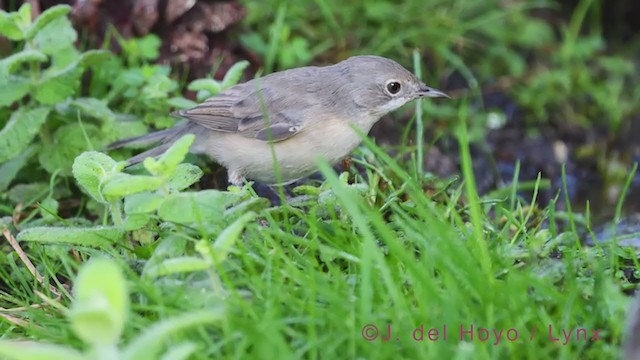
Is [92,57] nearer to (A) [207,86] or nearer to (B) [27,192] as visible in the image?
(A) [207,86]

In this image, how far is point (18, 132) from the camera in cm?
466

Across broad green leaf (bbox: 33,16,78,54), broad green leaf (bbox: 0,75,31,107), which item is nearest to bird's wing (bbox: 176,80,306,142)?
broad green leaf (bbox: 33,16,78,54)

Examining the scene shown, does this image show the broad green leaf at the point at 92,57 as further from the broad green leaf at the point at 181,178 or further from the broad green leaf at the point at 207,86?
the broad green leaf at the point at 181,178

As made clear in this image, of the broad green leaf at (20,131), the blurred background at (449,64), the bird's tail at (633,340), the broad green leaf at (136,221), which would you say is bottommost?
the blurred background at (449,64)

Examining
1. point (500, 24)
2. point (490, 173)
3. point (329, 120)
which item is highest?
point (329, 120)

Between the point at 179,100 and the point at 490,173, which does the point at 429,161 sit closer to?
the point at 490,173

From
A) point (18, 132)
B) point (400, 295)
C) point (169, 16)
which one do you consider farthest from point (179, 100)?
point (400, 295)

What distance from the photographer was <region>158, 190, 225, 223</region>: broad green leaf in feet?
11.2

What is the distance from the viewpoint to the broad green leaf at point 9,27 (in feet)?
15.0

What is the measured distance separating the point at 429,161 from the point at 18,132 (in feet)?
8.36

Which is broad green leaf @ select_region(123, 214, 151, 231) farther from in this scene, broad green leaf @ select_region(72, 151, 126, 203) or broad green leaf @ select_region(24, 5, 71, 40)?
broad green leaf @ select_region(24, 5, 71, 40)

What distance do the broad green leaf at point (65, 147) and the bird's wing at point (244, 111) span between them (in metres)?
0.50

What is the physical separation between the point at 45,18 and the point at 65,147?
69 centimetres

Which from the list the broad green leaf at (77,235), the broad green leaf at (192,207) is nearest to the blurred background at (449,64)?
the broad green leaf at (77,235)
